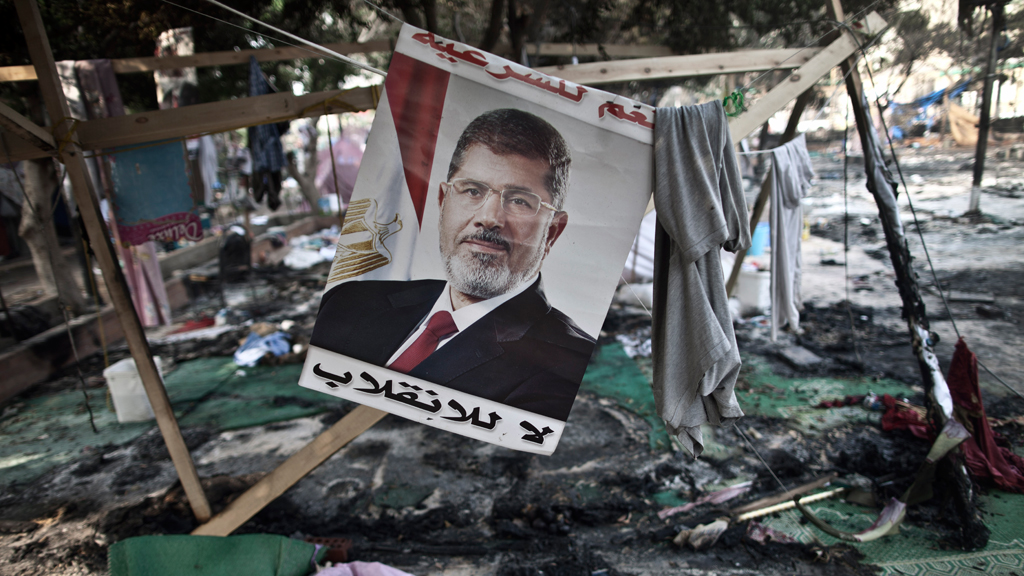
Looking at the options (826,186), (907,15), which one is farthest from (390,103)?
(826,186)

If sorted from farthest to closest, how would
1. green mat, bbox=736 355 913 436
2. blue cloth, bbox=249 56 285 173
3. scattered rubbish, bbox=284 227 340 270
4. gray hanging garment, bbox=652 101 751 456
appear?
scattered rubbish, bbox=284 227 340 270
blue cloth, bbox=249 56 285 173
green mat, bbox=736 355 913 436
gray hanging garment, bbox=652 101 751 456

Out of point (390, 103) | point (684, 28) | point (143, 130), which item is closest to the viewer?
point (390, 103)

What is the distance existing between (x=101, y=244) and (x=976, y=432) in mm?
7086

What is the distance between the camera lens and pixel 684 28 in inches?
295

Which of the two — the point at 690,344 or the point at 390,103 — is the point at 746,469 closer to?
the point at 690,344

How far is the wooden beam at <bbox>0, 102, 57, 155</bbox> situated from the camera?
8.76 ft

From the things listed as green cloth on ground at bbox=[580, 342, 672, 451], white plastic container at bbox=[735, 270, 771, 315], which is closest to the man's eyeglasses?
green cloth on ground at bbox=[580, 342, 672, 451]

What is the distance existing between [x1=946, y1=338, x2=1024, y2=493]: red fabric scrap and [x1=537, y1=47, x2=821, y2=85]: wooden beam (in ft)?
9.94

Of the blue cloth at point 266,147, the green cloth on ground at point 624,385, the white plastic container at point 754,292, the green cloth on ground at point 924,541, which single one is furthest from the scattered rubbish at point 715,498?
the blue cloth at point 266,147

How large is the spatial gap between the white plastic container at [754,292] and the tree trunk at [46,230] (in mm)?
11141

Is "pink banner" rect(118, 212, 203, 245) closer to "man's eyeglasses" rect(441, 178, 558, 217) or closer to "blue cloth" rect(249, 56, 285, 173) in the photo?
"blue cloth" rect(249, 56, 285, 173)

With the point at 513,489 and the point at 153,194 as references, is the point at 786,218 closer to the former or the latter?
the point at 513,489

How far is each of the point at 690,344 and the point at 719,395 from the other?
11.5 inches

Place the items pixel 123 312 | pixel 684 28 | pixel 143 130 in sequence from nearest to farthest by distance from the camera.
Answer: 1. pixel 143 130
2. pixel 123 312
3. pixel 684 28
